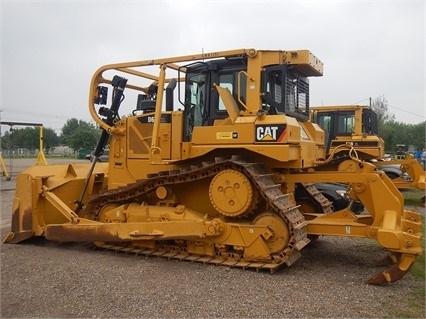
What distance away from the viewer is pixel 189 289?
5.10 m

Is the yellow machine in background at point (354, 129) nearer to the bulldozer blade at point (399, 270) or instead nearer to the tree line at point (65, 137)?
the bulldozer blade at point (399, 270)

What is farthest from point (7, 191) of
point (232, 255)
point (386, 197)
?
point (386, 197)

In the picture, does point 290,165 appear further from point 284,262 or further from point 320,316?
point 320,316

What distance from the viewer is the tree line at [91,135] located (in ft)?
132

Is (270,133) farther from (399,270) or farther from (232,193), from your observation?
(399,270)

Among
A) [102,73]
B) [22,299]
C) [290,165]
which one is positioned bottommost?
[22,299]

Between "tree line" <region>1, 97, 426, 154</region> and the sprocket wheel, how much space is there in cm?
1577

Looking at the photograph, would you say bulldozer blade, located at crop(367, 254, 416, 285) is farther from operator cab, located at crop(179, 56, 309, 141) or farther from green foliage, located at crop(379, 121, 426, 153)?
green foliage, located at crop(379, 121, 426, 153)

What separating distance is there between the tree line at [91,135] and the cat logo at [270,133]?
16.2 metres

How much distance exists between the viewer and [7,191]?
15.5 metres

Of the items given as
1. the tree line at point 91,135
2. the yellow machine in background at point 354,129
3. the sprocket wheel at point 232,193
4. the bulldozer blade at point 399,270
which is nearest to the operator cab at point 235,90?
the sprocket wheel at point 232,193

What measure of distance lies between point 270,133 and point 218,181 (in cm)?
105

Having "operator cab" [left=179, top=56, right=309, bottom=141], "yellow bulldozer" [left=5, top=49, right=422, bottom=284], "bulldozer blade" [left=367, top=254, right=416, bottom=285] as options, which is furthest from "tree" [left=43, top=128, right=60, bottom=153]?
"bulldozer blade" [left=367, top=254, right=416, bottom=285]

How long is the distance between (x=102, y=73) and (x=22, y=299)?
435cm
